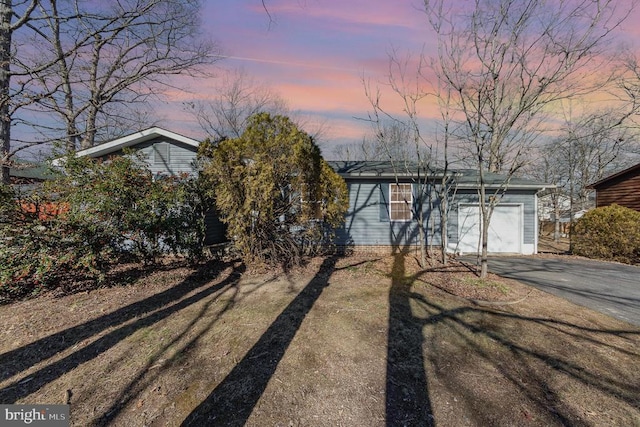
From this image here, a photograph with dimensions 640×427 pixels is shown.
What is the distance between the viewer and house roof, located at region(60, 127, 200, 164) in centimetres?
867

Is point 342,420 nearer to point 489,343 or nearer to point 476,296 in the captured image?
point 489,343

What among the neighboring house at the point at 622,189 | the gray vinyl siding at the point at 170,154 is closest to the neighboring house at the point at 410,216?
the gray vinyl siding at the point at 170,154

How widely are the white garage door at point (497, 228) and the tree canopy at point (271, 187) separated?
17.6ft

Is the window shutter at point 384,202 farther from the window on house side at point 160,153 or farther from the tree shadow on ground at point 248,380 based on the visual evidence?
the window on house side at point 160,153

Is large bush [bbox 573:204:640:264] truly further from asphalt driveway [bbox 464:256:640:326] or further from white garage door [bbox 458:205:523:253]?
white garage door [bbox 458:205:523:253]

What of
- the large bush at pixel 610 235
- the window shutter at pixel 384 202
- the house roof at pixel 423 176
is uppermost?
the house roof at pixel 423 176

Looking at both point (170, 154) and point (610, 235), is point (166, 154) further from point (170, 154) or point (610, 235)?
point (610, 235)

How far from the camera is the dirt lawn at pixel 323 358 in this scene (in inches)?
94.6

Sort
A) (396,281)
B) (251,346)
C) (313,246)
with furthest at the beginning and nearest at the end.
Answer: (313,246), (396,281), (251,346)

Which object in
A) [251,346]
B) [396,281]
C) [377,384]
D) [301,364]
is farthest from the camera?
[396,281]

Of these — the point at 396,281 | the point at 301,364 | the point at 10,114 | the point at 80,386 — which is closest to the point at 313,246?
the point at 396,281

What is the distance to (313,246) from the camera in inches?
337

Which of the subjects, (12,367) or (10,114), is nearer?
(12,367)

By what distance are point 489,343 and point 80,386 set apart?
4.72 metres
